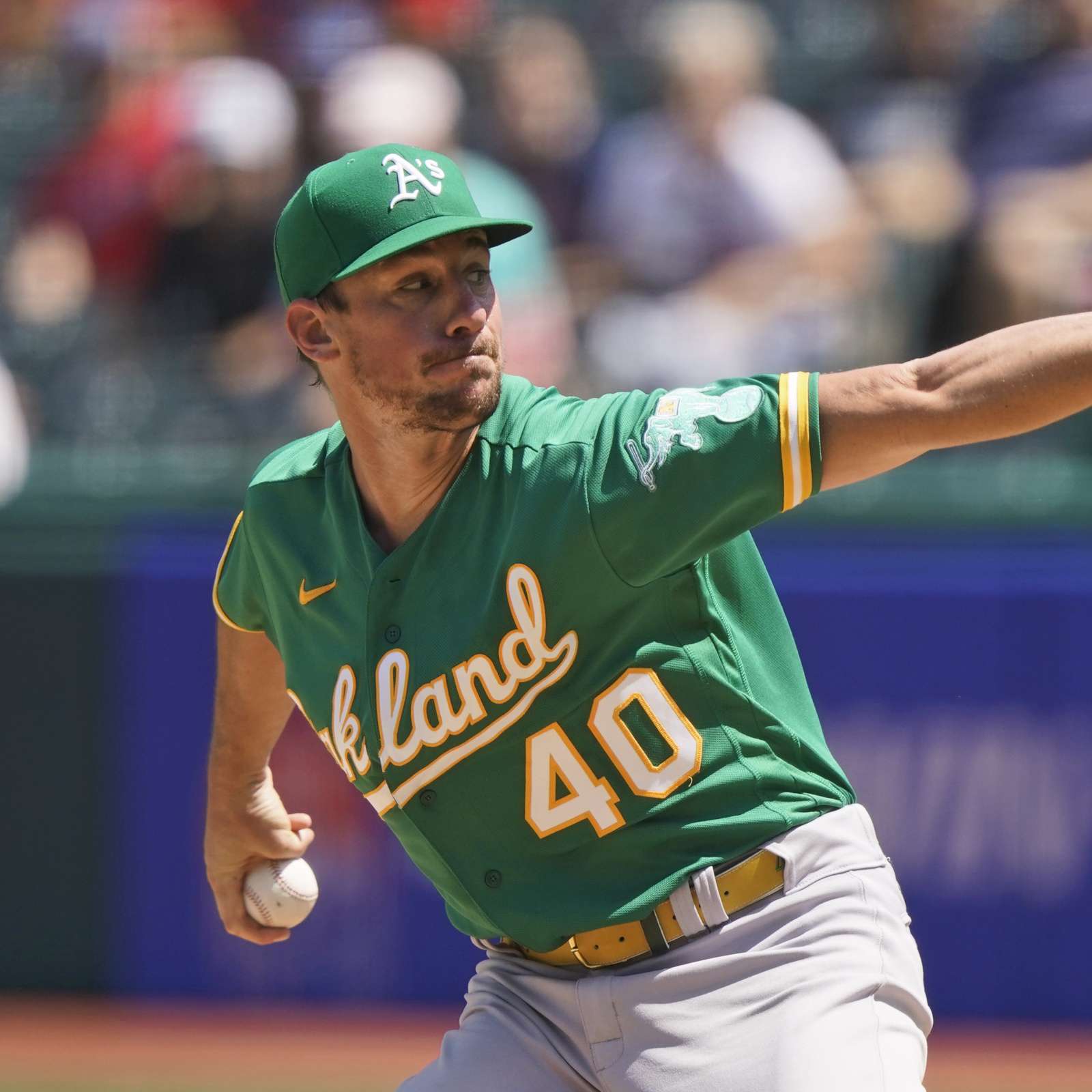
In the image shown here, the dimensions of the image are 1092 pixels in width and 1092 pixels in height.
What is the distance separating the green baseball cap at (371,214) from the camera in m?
2.68

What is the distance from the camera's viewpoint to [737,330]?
634 cm

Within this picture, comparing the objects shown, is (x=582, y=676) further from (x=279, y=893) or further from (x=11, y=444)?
(x=11, y=444)

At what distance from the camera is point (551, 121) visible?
22.5 ft

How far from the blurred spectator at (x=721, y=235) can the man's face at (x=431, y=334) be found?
354 cm

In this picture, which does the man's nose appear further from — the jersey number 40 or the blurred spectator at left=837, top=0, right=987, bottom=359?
the blurred spectator at left=837, top=0, right=987, bottom=359

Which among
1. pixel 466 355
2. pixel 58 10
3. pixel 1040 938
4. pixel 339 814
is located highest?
pixel 58 10

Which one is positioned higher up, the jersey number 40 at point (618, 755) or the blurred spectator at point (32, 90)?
the blurred spectator at point (32, 90)

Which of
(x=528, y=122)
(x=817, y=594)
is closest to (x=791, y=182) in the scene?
(x=528, y=122)

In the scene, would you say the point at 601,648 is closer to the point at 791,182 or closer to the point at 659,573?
the point at 659,573

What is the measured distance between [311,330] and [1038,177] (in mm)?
4256

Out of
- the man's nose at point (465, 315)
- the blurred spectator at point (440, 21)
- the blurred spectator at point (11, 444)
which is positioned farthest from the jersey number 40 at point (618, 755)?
the blurred spectator at point (440, 21)

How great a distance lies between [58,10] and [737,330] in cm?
357

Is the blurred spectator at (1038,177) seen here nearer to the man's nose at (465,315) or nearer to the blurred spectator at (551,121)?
the blurred spectator at (551,121)

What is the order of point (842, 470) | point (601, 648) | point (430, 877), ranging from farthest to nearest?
point (430, 877)
point (601, 648)
point (842, 470)
